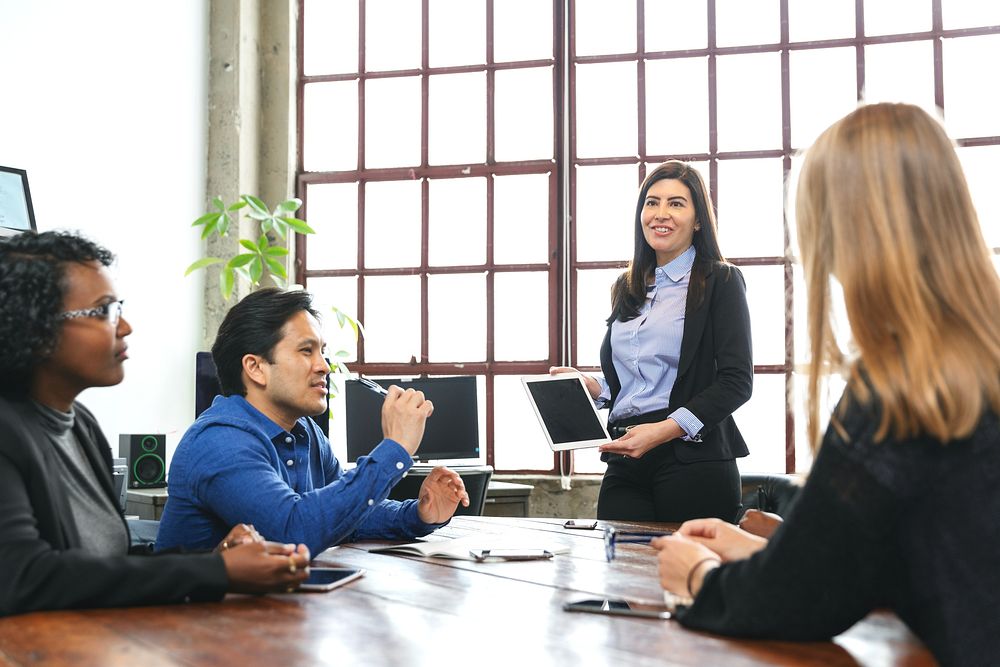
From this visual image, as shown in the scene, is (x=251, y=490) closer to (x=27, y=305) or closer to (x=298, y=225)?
(x=27, y=305)

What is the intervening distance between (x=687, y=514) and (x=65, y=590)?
5.51 ft

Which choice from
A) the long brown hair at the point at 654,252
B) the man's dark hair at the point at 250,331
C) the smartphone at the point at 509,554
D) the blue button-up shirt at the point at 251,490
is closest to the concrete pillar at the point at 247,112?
the long brown hair at the point at 654,252

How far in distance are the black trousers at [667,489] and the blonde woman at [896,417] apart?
1411 millimetres

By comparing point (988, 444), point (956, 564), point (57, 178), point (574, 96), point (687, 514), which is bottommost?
point (687, 514)

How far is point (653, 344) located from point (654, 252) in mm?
330

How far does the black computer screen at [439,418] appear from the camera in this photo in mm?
4383

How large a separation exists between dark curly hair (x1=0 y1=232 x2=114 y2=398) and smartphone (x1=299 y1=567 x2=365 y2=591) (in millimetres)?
539

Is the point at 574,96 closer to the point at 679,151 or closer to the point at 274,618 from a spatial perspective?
the point at 679,151

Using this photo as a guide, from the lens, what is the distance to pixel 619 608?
1.43 meters

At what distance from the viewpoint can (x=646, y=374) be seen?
2898 millimetres

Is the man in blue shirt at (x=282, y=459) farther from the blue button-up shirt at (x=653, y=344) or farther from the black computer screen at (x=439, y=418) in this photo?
the black computer screen at (x=439, y=418)

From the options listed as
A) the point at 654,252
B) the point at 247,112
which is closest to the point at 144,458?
the point at 247,112

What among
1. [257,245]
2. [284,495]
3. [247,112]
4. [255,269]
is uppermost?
[247,112]

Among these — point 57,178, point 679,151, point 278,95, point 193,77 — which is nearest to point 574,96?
point 679,151
